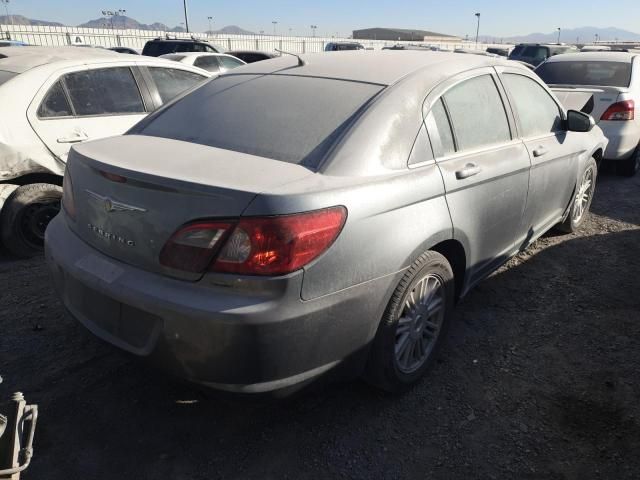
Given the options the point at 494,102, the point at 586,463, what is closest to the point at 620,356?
the point at 586,463

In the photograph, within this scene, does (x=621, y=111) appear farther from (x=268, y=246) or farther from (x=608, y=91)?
(x=268, y=246)

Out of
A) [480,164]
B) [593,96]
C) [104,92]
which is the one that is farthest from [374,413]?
[593,96]

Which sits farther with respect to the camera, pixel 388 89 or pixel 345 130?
pixel 388 89

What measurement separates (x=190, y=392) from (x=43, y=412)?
0.71 m

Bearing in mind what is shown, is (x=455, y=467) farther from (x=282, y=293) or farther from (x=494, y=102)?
(x=494, y=102)

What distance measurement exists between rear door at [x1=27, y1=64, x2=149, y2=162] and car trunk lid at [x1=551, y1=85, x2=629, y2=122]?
4894mm

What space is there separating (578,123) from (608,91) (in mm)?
3310

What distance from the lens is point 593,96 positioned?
644cm

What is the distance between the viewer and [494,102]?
3.30 m

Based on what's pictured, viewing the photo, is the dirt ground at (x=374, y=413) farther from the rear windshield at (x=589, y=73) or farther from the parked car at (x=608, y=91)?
the rear windshield at (x=589, y=73)

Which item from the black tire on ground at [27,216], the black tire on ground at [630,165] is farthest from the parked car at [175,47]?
the black tire on ground at [27,216]

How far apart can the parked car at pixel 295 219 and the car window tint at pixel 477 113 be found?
0.04 ft

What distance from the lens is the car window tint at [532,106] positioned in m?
3.55

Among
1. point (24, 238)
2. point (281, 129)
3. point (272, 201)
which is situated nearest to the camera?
point (272, 201)
